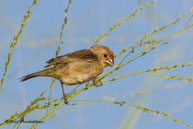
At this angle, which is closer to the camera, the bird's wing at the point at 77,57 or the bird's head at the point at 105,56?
the bird's wing at the point at 77,57

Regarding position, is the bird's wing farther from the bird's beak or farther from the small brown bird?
the bird's beak

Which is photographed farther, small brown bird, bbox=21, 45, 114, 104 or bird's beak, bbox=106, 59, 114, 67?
bird's beak, bbox=106, 59, 114, 67

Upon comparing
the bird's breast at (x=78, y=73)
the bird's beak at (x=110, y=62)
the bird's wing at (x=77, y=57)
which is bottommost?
the bird's breast at (x=78, y=73)

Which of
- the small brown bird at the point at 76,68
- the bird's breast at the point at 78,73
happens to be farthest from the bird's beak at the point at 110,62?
the bird's breast at the point at 78,73

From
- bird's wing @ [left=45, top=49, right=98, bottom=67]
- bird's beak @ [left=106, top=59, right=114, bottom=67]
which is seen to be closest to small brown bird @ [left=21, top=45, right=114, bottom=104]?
bird's wing @ [left=45, top=49, right=98, bottom=67]

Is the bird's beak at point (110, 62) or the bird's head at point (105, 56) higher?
the bird's head at point (105, 56)

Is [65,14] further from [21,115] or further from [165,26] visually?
[165,26]

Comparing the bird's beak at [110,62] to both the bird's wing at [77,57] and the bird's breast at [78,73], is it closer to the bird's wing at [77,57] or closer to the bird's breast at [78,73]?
the bird's wing at [77,57]

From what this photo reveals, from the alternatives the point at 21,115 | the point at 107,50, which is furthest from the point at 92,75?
the point at 21,115

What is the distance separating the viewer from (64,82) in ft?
13.1

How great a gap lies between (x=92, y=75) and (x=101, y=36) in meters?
1.53

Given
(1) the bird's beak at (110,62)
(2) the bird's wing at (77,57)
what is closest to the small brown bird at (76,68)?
(2) the bird's wing at (77,57)

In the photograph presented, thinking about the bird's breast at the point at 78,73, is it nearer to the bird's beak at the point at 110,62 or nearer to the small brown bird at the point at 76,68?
the small brown bird at the point at 76,68

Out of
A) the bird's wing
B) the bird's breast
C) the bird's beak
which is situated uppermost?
the bird's wing
